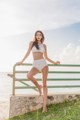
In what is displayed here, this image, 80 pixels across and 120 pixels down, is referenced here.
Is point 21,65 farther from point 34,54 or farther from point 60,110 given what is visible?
point 60,110

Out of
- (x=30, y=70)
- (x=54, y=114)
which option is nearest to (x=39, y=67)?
(x=30, y=70)

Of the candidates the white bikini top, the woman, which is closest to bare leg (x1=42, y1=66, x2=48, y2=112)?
the woman

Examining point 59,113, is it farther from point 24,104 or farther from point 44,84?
point 24,104

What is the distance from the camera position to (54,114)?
1164 cm

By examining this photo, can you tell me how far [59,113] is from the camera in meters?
11.6

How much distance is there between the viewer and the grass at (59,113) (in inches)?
430

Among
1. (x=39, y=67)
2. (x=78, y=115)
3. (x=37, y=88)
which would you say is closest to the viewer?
(x=78, y=115)

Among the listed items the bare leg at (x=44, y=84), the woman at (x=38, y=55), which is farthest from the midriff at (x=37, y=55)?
the bare leg at (x=44, y=84)

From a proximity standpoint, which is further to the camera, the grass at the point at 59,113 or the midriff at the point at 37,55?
the midriff at the point at 37,55

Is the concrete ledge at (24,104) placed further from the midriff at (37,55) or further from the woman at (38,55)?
the midriff at (37,55)

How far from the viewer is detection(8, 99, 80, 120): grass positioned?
35.8 feet

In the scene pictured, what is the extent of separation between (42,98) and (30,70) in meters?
1.28

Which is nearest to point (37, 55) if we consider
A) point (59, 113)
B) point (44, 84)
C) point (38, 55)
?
point (38, 55)

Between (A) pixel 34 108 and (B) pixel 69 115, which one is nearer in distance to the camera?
(B) pixel 69 115
